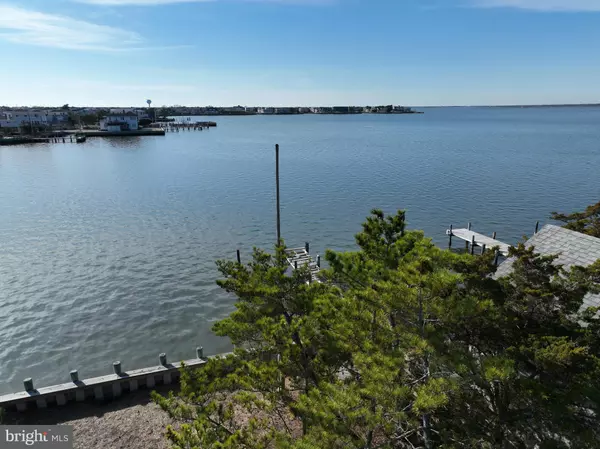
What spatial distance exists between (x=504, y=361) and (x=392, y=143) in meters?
112

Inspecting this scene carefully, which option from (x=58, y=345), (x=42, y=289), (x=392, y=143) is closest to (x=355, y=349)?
(x=58, y=345)

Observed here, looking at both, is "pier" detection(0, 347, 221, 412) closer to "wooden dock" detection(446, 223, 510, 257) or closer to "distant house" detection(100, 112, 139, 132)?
"wooden dock" detection(446, 223, 510, 257)

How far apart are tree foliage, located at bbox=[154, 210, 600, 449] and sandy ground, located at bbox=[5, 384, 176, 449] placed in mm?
6099

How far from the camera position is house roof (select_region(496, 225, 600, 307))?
1413 centimetres

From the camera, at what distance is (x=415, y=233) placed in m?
11.1

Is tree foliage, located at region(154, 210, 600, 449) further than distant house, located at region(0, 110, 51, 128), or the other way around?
distant house, located at region(0, 110, 51, 128)

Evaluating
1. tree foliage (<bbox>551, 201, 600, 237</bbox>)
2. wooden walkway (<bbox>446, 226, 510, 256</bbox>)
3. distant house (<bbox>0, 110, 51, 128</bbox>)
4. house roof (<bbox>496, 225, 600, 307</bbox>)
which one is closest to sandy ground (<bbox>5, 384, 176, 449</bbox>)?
house roof (<bbox>496, 225, 600, 307</bbox>)

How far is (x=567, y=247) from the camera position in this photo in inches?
597

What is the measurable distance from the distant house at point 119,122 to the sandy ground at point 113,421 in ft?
448

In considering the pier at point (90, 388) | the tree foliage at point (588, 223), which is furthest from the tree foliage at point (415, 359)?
the tree foliage at point (588, 223)

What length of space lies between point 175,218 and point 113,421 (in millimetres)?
30400

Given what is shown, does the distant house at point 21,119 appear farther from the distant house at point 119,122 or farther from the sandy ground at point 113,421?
the sandy ground at point 113,421

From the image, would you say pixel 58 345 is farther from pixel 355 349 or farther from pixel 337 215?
pixel 337 215

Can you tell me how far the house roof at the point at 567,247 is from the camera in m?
14.1
